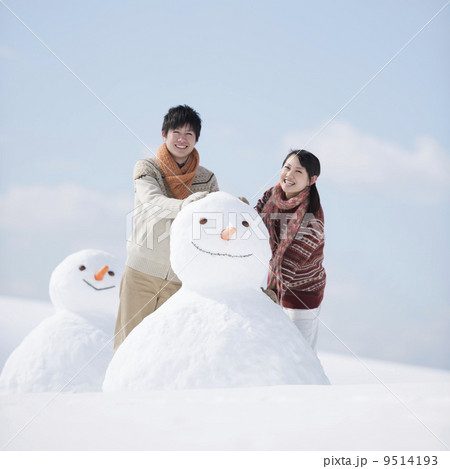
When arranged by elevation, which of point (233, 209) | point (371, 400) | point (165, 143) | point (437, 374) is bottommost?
point (437, 374)

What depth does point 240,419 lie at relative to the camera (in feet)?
4.13

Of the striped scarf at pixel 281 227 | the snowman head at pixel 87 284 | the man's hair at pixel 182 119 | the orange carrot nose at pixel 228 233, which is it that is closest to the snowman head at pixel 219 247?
the orange carrot nose at pixel 228 233

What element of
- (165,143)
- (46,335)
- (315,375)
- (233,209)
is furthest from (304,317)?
(46,335)

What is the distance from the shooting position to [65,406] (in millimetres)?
1387

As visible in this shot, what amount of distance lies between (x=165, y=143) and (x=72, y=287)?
128 cm

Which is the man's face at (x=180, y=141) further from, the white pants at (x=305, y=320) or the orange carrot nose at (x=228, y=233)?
the white pants at (x=305, y=320)

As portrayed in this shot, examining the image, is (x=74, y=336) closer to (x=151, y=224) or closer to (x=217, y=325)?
(x=151, y=224)

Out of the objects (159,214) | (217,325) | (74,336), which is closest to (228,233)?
(217,325)

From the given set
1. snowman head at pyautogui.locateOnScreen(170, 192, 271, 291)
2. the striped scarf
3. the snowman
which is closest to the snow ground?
snowman head at pyautogui.locateOnScreen(170, 192, 271, 291)

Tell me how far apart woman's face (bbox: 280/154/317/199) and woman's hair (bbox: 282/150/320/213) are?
2cm

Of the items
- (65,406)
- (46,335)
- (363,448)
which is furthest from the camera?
(46,335)

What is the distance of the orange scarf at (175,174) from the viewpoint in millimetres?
2664

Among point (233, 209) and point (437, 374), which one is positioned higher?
point (233, 209)

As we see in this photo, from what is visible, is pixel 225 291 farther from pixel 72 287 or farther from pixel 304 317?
pixel 72 287
